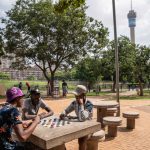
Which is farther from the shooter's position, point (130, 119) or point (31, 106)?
point (130, 119)

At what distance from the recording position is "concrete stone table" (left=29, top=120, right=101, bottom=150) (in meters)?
4.54

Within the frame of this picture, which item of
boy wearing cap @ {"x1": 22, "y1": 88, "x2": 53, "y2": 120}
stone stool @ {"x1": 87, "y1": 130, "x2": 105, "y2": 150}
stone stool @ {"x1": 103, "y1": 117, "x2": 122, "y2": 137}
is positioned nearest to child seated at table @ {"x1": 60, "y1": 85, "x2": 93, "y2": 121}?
boy wearing cap @ {"x1": 22, "y1": 88, "x2": 53, "y2": 120}

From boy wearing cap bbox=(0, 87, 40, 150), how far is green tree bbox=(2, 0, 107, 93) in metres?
22.9

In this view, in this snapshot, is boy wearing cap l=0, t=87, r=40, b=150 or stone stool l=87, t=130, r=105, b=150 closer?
boy wearing cap l=0, t=87, r=40, b=150

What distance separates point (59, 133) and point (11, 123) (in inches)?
46.2

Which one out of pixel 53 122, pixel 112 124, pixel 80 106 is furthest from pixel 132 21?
pixel 53 122

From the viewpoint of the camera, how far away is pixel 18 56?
29.2 meters

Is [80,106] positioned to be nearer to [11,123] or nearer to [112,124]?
[11,123]

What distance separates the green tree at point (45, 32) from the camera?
26.7m

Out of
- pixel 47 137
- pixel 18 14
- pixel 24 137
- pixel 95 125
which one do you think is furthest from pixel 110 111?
pixel 18 14

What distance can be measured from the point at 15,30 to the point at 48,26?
3.45 metres

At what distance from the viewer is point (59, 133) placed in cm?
475

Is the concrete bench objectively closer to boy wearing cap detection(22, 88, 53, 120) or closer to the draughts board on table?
boy wearing cap detection(22, 88, 53, 120)

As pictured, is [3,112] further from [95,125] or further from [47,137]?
[95,125]
